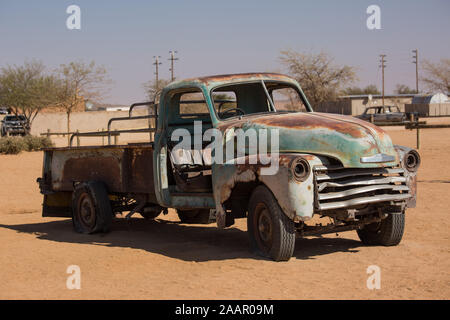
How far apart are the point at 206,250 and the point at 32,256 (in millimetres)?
2063

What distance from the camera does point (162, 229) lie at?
9.71m

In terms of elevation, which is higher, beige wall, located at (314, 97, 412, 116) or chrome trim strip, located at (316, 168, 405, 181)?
beige wall, located at (314, 97, 412, 116)

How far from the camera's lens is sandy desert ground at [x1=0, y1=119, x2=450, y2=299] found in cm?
550

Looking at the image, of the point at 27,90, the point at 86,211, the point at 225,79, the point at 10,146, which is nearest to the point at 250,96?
the point at 225,79

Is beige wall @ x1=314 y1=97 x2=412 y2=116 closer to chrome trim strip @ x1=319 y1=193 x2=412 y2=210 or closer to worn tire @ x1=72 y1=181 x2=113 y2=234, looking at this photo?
worn tire @ x1=72 y1=181 x2=113 y2=234

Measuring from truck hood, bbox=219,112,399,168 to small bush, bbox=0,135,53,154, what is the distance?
2188 centimetres

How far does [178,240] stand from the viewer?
853 centimetres

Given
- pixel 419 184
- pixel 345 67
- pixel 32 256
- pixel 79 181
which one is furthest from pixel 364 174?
pixel 345 67

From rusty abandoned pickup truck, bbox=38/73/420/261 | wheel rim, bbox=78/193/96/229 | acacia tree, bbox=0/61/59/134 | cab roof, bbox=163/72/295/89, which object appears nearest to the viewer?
rusty abandoned pickup truck, bbox=38/73/420/261

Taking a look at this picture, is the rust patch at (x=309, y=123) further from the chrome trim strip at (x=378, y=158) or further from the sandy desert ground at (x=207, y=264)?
the sandy desert ground at (x=207, y=264)

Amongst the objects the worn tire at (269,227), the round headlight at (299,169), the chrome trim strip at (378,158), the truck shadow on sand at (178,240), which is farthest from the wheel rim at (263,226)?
the chrome trim strip at (378,158)

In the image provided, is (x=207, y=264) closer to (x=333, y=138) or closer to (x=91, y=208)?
(x=333, y=138)

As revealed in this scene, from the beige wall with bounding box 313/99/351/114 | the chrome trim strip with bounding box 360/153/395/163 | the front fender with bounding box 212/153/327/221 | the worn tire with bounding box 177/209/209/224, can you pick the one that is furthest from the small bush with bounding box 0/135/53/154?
the beige wall with bounding box 313/99/351/114

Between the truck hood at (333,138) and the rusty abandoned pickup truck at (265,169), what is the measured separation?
0.03 feet
